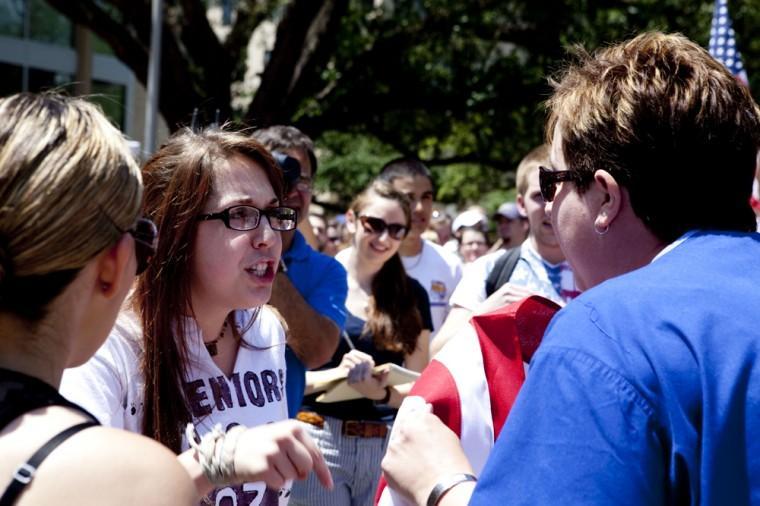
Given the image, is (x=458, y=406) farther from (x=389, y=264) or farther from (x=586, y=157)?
(x=389, y=264)

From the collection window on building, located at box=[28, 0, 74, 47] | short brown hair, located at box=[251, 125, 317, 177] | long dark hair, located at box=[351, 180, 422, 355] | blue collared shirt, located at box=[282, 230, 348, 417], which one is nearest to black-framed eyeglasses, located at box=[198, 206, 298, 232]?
blue collared shirt, located at box=[282, 230, 348, 417]

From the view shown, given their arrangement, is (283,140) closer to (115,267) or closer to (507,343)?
(507,343)

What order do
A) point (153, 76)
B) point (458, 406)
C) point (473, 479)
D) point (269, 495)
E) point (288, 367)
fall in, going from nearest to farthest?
1. point (473, 479)
2. point (458, 406)
3. point (269, 495)
4. point (288, 367)
5. point (153, 76)

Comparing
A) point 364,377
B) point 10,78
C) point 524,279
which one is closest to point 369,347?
point 364,377

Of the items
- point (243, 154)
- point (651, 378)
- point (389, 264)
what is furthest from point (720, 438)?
point (389, 264)

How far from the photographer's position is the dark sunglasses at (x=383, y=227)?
5.45 metres

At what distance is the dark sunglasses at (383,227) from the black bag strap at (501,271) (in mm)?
787

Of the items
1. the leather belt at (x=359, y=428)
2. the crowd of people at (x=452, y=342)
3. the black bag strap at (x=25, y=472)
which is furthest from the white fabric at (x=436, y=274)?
the black bag strap at (x=25, y=472)

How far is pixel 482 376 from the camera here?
2.23m

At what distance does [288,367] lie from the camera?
389cm

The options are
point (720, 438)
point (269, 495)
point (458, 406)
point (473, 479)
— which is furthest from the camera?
point (269, 495)

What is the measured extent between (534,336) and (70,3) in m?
11.5

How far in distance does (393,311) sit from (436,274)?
4.62ft

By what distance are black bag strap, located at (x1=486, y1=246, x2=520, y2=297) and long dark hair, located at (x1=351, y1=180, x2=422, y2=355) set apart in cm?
58
